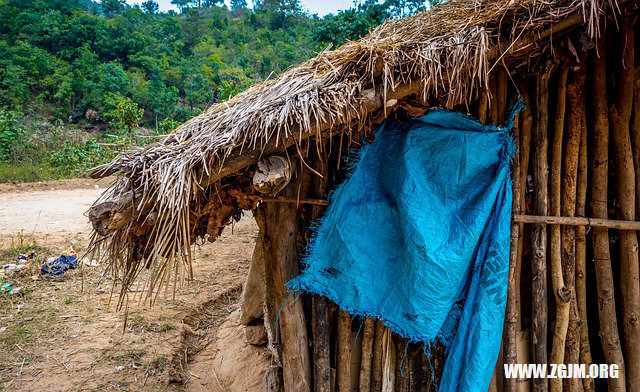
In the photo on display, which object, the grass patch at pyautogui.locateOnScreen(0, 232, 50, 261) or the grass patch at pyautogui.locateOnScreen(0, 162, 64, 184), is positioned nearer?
the grass patch at pyautogui.locateOnScreen(0, 232, 50, 261)

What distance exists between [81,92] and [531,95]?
24183 millimetres

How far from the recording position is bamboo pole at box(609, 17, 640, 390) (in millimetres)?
2395

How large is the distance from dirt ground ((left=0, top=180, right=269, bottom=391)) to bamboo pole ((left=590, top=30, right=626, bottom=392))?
269cm

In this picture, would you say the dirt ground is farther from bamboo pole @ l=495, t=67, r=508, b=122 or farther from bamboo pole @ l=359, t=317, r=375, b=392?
bamboo pole @ l=495, t=67, r=508, b=122

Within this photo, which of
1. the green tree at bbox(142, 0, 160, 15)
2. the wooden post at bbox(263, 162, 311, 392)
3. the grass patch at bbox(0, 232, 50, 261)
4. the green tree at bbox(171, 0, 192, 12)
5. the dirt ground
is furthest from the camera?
the green tree at bbox(171, 0, 192, 12)

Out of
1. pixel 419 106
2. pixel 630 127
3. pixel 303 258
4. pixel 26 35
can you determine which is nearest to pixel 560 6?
A: pixel 419 106

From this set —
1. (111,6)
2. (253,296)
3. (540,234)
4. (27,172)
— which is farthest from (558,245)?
(111,6)

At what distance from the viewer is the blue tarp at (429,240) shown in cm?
225

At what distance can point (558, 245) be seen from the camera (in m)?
2.45

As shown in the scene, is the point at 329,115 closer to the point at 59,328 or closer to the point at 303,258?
the point at 303,258

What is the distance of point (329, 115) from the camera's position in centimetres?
207

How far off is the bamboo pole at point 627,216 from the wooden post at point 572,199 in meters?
0.21

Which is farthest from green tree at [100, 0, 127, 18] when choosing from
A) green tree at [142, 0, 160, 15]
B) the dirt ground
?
the dirt ground

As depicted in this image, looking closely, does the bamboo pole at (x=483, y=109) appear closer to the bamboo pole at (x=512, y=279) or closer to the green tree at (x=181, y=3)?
the bamboo pole at (x=512, y=279)
